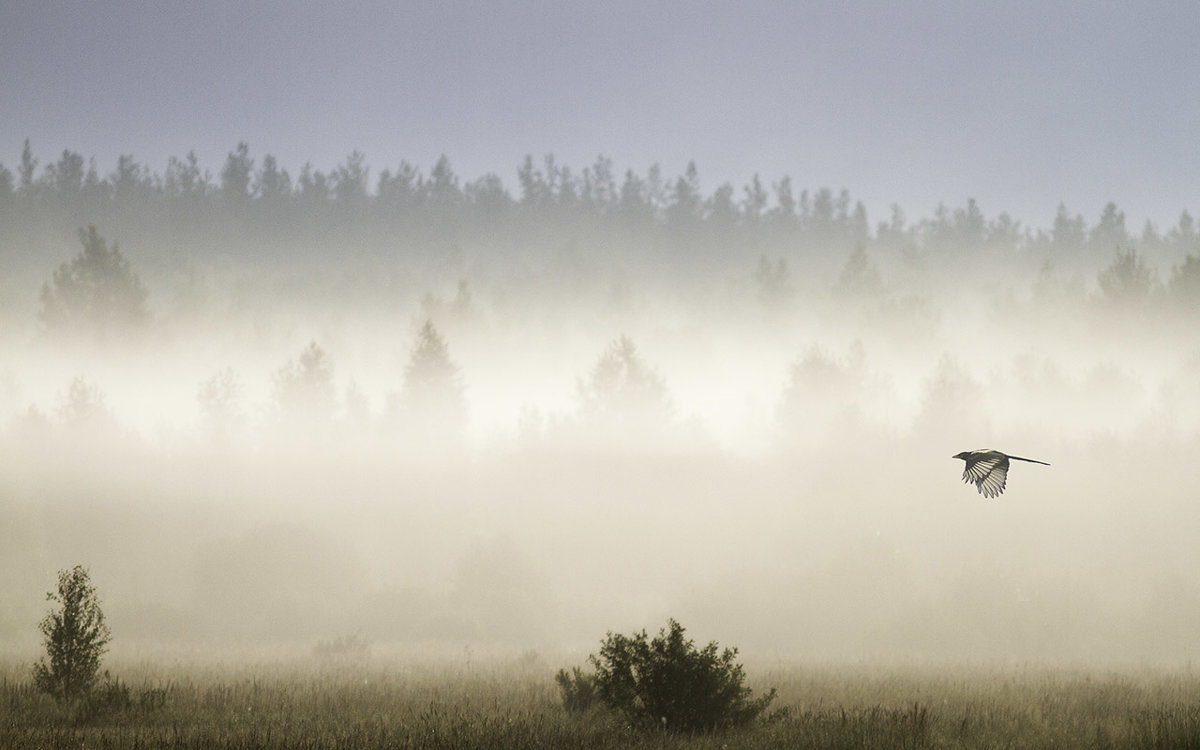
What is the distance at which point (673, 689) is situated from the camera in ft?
44.4

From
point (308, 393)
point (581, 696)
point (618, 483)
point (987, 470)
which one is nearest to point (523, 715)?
→ point (581, 696)

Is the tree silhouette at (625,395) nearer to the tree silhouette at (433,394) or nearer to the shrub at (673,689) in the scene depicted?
the tree silhouette at (433,394)

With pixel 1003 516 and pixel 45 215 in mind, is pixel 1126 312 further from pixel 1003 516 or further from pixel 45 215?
pixel 45 215

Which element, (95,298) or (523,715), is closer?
(523,715)

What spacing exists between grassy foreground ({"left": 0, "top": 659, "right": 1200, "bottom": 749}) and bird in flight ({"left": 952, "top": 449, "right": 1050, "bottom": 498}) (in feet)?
11.3

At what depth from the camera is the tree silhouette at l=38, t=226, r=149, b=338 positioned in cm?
8950

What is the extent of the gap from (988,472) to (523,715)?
781cm

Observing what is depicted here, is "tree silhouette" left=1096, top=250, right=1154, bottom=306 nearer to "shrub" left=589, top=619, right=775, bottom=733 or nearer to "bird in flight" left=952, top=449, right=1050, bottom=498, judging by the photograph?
"bird in flight" left=952, top=449, right=1050, bottom=498

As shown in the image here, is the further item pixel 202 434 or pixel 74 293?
pixel 74 293

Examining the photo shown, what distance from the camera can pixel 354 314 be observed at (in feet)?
474

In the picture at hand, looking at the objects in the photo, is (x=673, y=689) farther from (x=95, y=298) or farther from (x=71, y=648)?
(x=95, y=298)

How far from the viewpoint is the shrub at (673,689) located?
13.5 meters

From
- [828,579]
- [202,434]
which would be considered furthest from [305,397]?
[828,579]

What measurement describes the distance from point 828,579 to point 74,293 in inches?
2994
